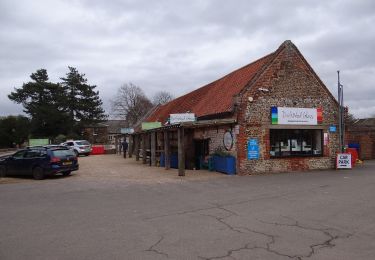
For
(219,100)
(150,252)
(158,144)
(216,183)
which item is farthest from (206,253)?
(158,144)

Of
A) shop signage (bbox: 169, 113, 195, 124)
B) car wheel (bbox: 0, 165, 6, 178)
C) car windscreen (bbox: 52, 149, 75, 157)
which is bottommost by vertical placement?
car wheel (bbox: 0, 165, 6, 178)

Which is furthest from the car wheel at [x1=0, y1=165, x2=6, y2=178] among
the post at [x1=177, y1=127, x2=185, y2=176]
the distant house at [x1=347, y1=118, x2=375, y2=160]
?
the distant house at [x1=347, y1=118, x2=375, y2=160]

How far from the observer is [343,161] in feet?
75.7

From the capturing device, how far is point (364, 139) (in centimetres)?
3183

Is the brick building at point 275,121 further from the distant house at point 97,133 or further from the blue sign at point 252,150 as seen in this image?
the distant house at point 97,133

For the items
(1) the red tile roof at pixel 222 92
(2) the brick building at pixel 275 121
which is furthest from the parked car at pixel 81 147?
(2) the brick building at pixel 275 121

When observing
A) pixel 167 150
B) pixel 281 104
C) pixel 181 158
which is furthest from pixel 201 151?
pixel 281 104

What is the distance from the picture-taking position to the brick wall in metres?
21.1

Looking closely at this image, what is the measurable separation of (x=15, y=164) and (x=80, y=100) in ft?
156

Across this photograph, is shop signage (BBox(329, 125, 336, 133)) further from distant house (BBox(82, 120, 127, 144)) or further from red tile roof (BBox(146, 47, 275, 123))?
distant house (BBox(82, 120, 127, 144))

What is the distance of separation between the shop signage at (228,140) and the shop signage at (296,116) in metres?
2.38

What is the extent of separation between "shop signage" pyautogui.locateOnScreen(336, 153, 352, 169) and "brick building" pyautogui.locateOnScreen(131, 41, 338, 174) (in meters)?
0.47

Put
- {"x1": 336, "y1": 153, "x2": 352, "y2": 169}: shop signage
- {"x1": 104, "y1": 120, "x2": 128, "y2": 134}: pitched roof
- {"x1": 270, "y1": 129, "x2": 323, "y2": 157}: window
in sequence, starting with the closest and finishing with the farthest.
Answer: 1. {"x1": 270, "y1": 129, "x2": 323, "y2": 157}: window
2. {"x1": 336, "y1": 153, "x2": 352, "y2": 169}: shop signage
3. {"x1": 104, "y1": 120, "x2": 128, "y2": 134}: pitched roof

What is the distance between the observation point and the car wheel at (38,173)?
20734 mm
